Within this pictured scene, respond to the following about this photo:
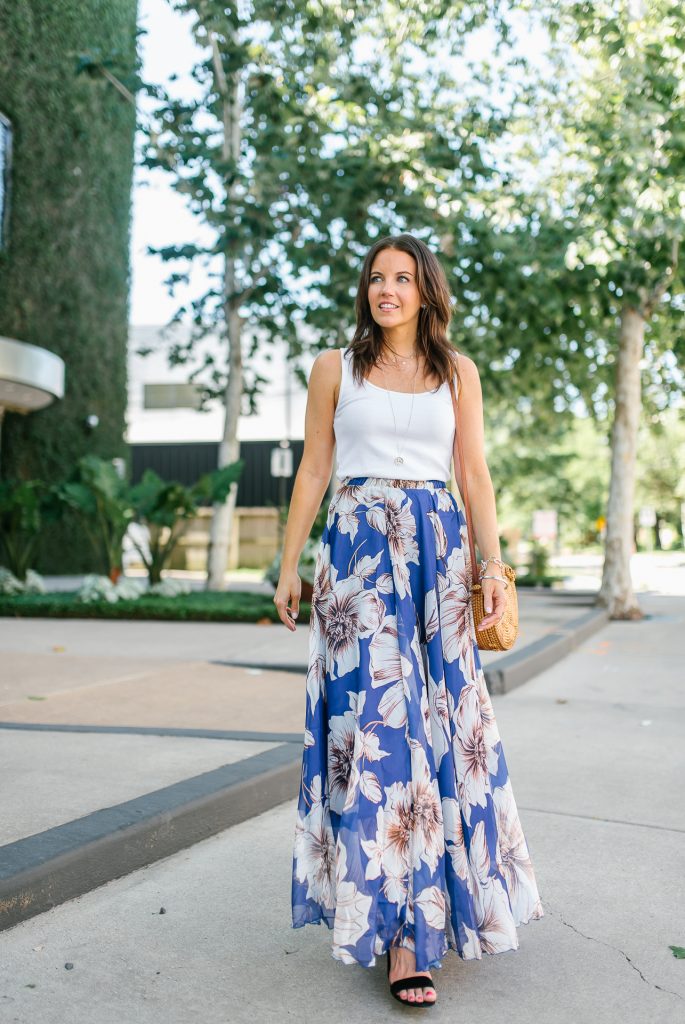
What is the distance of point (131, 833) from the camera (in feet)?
11.5

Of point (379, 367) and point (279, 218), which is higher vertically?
point (279, 218)

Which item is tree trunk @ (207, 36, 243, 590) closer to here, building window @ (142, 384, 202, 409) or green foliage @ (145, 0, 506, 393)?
green foliage @ (145, 0, 506, 393)

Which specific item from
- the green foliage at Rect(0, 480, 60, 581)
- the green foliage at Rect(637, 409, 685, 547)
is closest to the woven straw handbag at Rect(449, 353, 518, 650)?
the green foliage at Rect(0, 480, 60, 581)

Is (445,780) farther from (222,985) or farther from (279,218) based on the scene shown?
(279,218)

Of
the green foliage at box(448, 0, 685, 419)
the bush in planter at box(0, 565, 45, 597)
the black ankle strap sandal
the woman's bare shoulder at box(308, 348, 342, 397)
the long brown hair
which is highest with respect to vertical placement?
the green foliage at box(448, 0, 685, 419)

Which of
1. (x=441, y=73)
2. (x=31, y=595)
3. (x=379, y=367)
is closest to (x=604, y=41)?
(x=441, y=73)

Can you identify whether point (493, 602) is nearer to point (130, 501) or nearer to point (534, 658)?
point (534, 658)

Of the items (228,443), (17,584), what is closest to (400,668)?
(17,584)

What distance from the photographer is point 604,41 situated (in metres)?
13.0

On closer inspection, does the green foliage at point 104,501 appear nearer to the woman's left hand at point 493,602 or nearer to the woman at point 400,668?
the woman at point 400,668

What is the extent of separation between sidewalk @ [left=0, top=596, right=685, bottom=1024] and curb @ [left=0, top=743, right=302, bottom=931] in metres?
0.05

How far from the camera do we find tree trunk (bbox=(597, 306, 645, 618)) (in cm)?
1658

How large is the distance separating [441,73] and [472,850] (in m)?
15.4

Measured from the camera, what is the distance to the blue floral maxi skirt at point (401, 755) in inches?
104
